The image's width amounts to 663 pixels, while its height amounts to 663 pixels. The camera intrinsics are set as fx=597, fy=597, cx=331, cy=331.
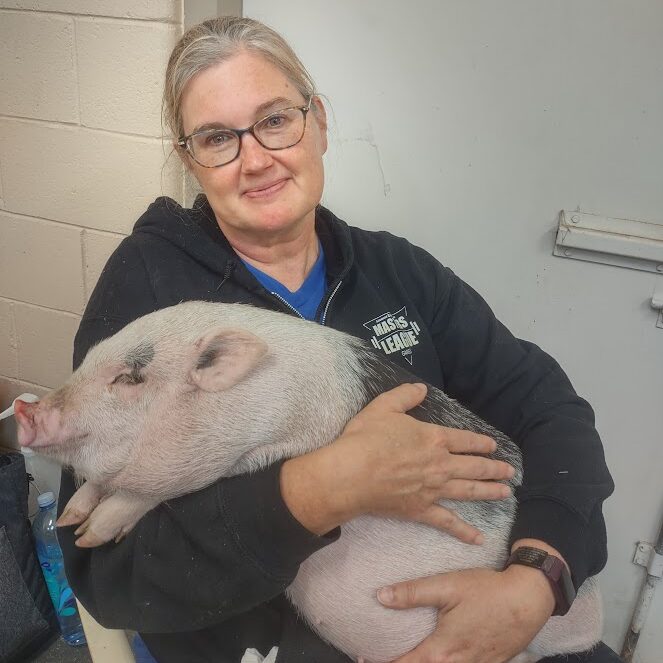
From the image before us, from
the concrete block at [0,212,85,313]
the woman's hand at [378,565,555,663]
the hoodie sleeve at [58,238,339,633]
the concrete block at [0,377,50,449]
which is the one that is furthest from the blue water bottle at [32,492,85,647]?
the woman's hand at [378,565,555,663]

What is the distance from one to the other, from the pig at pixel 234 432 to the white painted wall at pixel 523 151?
0.95 meters

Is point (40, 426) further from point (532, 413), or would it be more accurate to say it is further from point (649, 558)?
point (649, 558)

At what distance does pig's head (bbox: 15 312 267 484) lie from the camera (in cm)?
110

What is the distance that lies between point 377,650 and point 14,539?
5.11 feet

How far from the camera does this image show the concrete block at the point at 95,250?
2.07m

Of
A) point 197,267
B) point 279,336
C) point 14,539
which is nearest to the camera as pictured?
point 279,336

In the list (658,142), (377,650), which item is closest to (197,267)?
(377,650)

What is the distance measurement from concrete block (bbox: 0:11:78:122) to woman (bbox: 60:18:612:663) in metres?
0.70

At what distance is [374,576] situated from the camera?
1.17m

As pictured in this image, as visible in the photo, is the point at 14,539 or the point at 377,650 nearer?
the point at 377,650

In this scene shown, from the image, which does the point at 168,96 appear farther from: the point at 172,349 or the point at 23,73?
the point at 23,73

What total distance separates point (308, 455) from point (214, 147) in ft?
2.38

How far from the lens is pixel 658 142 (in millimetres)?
1752

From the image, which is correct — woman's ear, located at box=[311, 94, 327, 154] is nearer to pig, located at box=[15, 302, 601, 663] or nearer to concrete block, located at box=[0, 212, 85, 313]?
pig, located at box=[15, 302, 601, 663]
